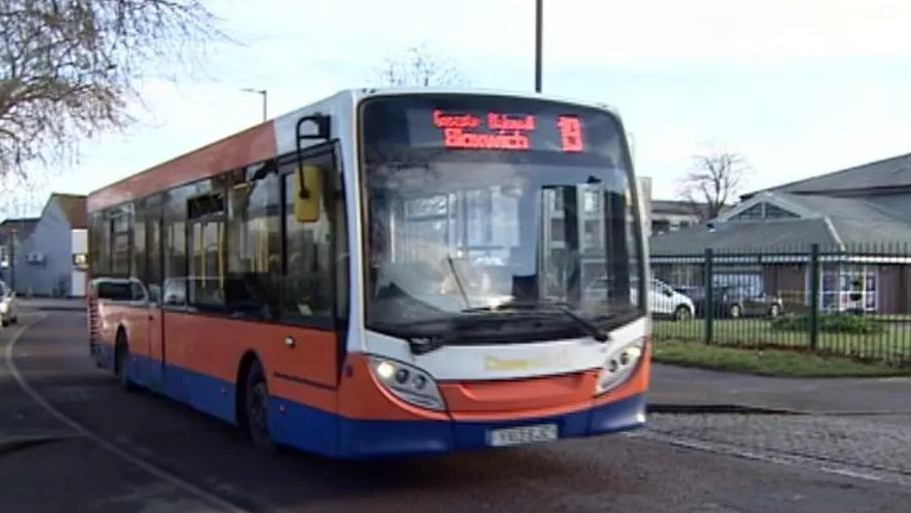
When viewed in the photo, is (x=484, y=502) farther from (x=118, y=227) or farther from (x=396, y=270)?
(x=118, y=227)

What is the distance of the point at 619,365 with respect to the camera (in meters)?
9.19

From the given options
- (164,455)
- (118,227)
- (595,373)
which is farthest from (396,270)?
(118,227)

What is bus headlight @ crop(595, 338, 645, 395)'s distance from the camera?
9.08m

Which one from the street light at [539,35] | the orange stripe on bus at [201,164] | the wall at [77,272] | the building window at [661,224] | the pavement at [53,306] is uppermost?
the street light at [539,35]

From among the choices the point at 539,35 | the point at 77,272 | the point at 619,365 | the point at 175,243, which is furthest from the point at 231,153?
the point at 77,272

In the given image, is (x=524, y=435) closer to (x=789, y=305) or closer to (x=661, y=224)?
(x=789, y=305)

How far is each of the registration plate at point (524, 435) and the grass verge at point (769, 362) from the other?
31.8 feet

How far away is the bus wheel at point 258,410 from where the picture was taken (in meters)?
10.4

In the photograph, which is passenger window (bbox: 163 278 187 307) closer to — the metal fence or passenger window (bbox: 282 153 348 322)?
passenger window (bbox: 282 153 348 322)

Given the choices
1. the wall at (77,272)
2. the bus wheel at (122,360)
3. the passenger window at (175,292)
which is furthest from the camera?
the wall at (77,272)

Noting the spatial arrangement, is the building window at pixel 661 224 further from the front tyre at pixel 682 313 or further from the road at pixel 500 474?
the road at pixel 500 474

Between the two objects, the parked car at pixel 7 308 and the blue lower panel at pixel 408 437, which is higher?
the blue lower panel at pixel 408 437

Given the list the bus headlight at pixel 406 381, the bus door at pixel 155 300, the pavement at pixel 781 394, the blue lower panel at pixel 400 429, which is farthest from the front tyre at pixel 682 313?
the bus headlight at pixel 406 381

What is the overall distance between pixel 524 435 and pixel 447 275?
4.32 ft
